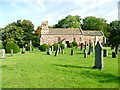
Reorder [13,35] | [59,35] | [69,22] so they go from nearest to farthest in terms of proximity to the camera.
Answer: [13,35] → [59,35] → [69,22]

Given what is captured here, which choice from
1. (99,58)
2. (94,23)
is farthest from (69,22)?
(99,58)

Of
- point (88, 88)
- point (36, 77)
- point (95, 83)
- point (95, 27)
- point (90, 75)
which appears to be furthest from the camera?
point (95, 27)

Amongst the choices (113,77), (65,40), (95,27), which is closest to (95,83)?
(113,77)

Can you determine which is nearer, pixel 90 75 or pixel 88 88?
pixel 88 88

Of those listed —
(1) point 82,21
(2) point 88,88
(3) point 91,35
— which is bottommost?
(2) point 88,88

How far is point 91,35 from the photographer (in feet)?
303

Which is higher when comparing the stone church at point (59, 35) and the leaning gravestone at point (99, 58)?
the stone church at point (59, 35)

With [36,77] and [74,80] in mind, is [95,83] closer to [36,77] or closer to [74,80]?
[74,80]

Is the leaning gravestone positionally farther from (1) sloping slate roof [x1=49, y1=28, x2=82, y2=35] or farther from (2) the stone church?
(1) sloping slate roof [x1=49, y1=28, x2=82, y2=35]

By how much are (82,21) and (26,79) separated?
10874cm

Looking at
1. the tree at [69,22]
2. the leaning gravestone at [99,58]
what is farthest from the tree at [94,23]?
the leaning gravestone at [99,58]

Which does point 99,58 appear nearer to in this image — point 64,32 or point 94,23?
point 64,32

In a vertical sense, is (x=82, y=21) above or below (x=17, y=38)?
above

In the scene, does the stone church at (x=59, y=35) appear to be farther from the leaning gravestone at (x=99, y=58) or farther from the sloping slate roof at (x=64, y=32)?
the leaning gravestone at (x=99, y=58)
